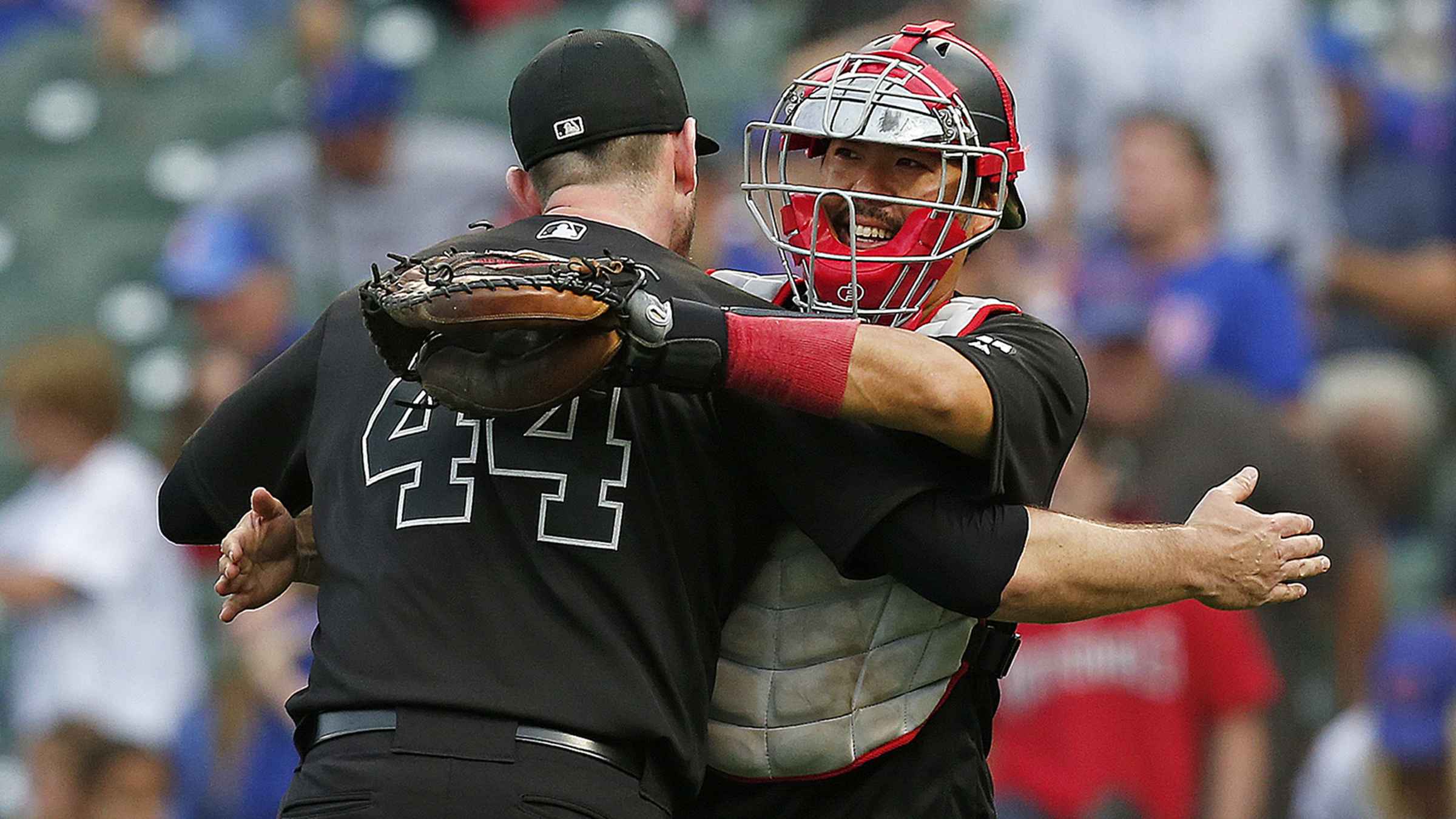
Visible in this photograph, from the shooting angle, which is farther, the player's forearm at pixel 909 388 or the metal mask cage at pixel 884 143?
the metal mask cage at pixel 884 143

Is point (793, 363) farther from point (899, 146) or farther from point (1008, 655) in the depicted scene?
point (1008, 655)

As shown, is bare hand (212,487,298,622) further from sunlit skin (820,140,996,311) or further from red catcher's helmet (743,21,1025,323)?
sunlit skin (820,140,996,311)

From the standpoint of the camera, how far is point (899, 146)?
10.6 feet

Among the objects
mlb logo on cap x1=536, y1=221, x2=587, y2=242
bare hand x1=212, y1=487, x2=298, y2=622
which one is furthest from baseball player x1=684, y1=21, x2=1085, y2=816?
bare hand x1=212, y1=487, x2=298, y2=622

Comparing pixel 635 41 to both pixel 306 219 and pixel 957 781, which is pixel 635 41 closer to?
pixel 957 781

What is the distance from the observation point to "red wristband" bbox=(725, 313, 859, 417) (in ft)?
9.34

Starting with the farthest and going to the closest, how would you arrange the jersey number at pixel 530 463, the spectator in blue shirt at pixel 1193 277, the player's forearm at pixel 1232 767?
the spectator in blue shirt at pixel 1193 277
the player's forearm at pixel 1232 767
the jersey number at pixel 530 463

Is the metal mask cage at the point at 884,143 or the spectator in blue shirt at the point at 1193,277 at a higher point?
the metal mask cage at the point at 884,143

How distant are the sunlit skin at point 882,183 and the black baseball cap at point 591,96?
0.96 ft

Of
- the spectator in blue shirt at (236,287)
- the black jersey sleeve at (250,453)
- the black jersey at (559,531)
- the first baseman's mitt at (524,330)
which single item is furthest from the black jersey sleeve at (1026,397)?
the spectator in blue shirt at (236,287)

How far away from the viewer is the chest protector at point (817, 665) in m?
3.21

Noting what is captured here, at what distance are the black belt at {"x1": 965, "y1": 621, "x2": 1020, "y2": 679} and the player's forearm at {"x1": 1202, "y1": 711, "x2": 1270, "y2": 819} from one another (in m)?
3.53

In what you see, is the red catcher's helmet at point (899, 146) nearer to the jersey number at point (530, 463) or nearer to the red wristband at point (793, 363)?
the red wristband at point (793, 363)

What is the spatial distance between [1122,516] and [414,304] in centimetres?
438
